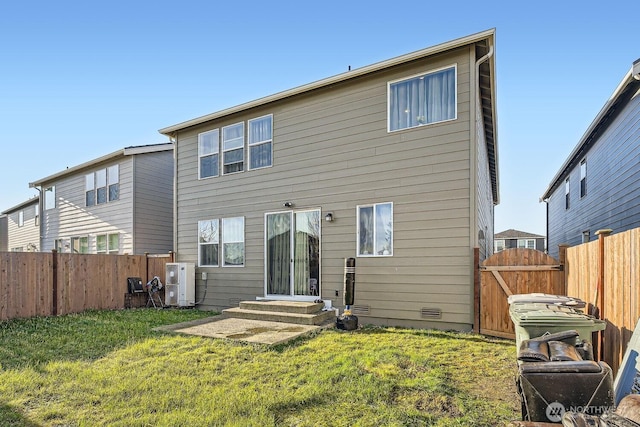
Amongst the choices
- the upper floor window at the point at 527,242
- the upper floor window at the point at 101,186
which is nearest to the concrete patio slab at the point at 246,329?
the upper floor window at the point at 101,186

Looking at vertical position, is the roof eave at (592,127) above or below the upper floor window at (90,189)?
above

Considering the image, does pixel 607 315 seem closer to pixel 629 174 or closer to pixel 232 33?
pixel 629 174

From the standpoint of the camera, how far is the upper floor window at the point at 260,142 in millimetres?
9094

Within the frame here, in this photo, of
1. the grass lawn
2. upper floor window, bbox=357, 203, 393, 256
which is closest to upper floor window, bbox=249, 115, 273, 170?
upper floor window, bbox=357, 203, 393, 256

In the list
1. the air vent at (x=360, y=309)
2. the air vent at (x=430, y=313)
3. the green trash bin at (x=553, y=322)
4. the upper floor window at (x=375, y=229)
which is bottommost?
the air vent at (x=360, y=309)

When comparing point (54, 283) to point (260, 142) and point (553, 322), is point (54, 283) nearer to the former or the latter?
point (260, 142)

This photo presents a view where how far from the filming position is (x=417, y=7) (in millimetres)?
8289

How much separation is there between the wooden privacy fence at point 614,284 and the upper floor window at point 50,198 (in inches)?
749

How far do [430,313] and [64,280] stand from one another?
8.52 metres

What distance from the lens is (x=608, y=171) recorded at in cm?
1034

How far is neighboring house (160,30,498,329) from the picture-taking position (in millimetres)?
6746

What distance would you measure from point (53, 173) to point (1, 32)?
30.7 ft

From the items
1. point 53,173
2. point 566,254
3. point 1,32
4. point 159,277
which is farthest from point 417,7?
point 53,173

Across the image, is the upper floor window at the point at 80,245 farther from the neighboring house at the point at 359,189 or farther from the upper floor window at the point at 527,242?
the upper floor window at the point at 527,242
